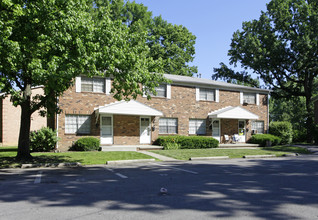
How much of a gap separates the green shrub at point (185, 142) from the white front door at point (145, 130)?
81 cm

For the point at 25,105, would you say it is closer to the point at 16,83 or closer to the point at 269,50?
the point at 16,83

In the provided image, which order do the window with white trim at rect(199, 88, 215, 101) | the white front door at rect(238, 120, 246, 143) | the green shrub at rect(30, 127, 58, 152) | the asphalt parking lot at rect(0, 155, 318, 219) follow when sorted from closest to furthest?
the asphalt parking lot at rect(0, 155, 318, 219) → the green shrub at rect(30, 127, 58, 152) → the window with white trim at rect(199, 88, 215, 101) → the white front door at rect(238, 120, 246, 143)

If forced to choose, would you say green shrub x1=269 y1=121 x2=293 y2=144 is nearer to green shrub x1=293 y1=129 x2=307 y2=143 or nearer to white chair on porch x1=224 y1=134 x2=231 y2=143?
green shrub x1=293 y1=129 x2=307 y2=143

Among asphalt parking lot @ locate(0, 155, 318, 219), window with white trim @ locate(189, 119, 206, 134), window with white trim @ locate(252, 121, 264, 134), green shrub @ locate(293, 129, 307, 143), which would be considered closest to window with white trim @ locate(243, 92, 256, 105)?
window with white trim @ locate(252, 121, 264, 134)

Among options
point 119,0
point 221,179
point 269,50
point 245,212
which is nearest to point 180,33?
point 119,0

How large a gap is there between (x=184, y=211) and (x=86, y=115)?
51.3ft

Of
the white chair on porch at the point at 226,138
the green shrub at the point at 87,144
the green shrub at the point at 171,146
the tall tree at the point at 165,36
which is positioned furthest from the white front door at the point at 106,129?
the tall tree at the point at 165,36

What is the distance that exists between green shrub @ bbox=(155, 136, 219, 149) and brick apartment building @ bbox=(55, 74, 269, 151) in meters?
1.44

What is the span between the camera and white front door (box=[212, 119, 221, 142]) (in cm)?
2486

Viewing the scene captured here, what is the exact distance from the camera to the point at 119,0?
4091 cm

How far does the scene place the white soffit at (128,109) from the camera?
18.9m

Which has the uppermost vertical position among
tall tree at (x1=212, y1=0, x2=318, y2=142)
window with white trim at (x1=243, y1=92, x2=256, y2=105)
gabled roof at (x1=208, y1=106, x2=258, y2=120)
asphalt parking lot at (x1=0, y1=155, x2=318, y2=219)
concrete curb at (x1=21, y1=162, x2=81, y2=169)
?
tall tree at (x1=212, y1=0, x2=318, y2=142)

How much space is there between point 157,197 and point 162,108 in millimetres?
16356

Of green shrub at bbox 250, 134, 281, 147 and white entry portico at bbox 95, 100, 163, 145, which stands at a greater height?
white entry portico at bbox 95, 100, 163, 145
